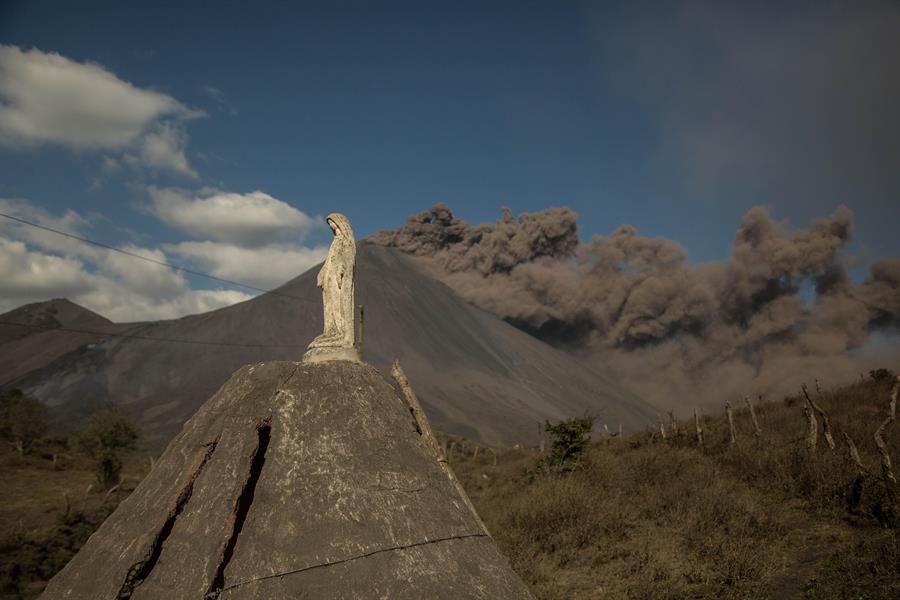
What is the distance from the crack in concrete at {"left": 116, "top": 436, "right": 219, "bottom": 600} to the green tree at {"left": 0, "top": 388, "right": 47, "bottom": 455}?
43324 millimetres

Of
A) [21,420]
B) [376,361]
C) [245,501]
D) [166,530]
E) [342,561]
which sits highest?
[245,501]

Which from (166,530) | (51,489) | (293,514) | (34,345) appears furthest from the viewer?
(34,345)

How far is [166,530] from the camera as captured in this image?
502 cm

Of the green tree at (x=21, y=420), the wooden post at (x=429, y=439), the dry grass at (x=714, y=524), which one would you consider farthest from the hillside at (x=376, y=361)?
the wooden post at (x=429, y=439)

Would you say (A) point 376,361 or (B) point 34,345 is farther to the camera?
(B) point 34,345

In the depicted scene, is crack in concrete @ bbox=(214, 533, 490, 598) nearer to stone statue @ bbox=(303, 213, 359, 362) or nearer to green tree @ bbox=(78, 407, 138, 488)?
stone statue @ bbox=(303, 213, 359, 362)

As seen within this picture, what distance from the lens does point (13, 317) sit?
137m

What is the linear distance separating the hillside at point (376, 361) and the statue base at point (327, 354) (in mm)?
57501

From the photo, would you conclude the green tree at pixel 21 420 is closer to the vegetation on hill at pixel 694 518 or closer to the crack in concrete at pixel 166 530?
the vegetation on hill at pixel 694 518

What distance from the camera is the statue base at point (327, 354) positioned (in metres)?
6.32

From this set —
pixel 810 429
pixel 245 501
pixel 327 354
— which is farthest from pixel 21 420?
pixel 810 429

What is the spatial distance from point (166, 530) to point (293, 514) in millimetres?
1111

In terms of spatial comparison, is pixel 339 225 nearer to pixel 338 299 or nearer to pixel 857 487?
pixel 338 299

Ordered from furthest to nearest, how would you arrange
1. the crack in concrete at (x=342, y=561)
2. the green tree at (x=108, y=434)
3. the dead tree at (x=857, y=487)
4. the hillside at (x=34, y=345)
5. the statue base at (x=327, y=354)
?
1. the hillside at (x=34, y=345)
2. the green tree at (x=108, y=434)
3. the dead tree at (x=857, y=487)
4. the statue base at (x=327, y=354)
5. the crack in concrete at (x=342, y=561)
